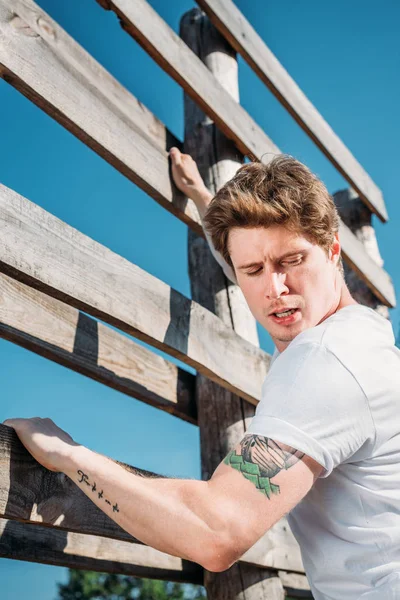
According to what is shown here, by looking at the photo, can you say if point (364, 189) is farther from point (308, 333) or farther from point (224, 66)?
point (308, 333)

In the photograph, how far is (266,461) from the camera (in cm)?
156

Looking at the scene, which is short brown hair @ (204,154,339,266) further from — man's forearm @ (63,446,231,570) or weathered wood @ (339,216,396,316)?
weathered wood @ (339,216,396,316)

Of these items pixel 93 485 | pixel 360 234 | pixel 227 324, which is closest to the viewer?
pixel 93 485

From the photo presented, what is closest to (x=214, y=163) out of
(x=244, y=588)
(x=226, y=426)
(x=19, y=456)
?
(x=226, y=426)

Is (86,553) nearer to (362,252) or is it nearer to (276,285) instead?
(276,285)

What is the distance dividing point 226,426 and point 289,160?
1.35 metres

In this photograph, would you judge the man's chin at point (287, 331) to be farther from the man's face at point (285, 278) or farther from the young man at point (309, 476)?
the young man at point (309, 476)

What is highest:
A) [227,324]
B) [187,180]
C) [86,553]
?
[187,180]

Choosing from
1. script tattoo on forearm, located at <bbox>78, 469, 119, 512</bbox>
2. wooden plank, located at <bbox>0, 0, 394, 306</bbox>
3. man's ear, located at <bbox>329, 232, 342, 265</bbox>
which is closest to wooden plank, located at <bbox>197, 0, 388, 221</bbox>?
wooden plank, located at <bbox>0, 0, 394, 306</bbox>

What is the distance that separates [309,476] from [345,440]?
115 mm

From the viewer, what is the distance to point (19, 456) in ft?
5.71

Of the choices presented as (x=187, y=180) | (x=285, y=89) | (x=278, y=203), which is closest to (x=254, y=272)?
(x=278, y=203)

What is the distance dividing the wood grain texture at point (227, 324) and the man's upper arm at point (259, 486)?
1331 mm

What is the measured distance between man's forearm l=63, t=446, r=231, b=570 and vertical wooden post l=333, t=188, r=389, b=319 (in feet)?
12.7
